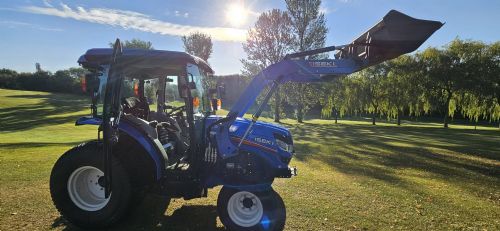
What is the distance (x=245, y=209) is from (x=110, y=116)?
245 cm

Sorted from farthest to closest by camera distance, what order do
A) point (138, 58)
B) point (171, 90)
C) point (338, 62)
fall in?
point (171, 90) → point (338, 62) → point (138, 58)

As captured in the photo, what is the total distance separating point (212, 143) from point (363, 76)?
41.2m

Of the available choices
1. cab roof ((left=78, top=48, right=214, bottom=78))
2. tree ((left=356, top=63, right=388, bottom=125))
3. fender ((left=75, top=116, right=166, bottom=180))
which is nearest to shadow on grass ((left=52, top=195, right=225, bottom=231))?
fender ((left=75, top=116, right=166, bottom=180))

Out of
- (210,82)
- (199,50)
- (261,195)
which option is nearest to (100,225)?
(261,195)

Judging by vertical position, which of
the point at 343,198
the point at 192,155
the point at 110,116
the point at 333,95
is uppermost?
the point at 333,95

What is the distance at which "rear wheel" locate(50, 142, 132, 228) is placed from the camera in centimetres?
556

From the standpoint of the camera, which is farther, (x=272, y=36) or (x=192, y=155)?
(x=272, y=36)

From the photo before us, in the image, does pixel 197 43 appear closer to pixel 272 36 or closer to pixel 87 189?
pixel 272 36

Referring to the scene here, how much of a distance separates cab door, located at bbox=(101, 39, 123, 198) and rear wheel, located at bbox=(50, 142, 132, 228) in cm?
33

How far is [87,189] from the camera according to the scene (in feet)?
19.5

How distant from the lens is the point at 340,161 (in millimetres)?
14039

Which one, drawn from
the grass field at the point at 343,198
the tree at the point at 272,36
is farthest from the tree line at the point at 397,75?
the grass field at the point at 343,198

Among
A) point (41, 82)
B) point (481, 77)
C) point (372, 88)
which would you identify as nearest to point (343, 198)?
point (481, 77)

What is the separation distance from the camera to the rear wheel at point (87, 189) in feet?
18.2
